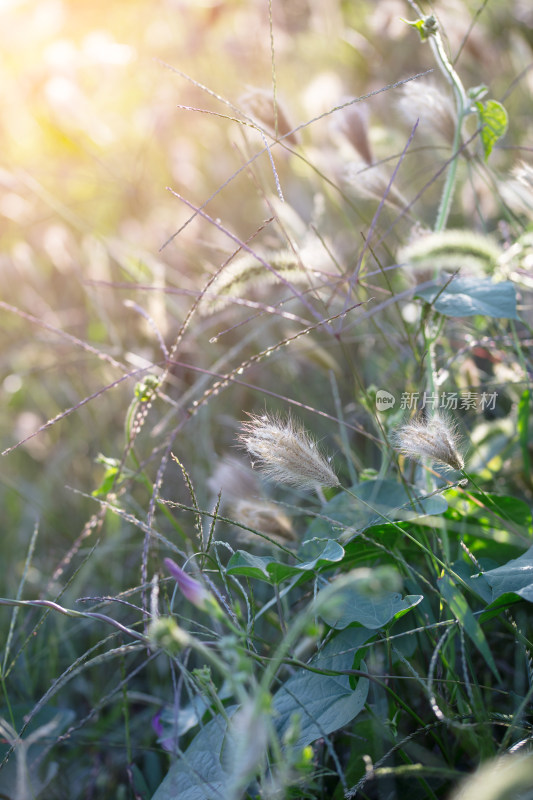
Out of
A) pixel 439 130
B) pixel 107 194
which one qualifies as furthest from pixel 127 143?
pixel 439 130

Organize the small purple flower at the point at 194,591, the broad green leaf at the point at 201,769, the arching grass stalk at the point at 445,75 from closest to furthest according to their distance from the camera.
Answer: the small purple flower at the point at 194,591 → the broad green leaf at the point at 201,769 → the arching grass stalk at the point at 445,75

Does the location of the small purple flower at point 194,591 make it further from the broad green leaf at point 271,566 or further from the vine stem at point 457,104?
the vine stem at point 457,104

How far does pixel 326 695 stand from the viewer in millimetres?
635

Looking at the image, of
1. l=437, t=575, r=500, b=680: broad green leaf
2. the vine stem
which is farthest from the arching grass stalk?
l=437, t=575, r=500, b=680: broad green leaf

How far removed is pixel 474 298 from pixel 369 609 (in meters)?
0.37

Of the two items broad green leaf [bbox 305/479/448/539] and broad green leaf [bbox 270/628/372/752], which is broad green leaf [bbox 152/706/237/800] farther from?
broad green leaf [bbox 305/479/448/539]

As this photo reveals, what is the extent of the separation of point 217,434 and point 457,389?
565 mm

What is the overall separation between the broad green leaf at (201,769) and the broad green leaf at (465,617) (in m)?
0.23

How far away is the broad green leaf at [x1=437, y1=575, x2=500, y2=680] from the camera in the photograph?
592 mm

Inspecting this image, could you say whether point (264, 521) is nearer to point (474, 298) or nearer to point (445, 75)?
point (474, 298)

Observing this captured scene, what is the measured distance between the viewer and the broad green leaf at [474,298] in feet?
2.38

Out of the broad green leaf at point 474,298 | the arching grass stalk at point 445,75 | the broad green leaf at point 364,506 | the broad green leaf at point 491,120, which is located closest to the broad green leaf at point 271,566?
the broad green leaf at point 364,506

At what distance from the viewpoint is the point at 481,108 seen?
79 centimetres

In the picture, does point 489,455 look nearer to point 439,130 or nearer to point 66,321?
point 439,130
